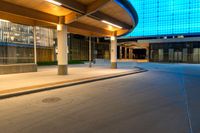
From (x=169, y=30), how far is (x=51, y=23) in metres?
43.5

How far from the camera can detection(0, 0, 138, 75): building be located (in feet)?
40.0

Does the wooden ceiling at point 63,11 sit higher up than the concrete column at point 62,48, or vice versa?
the wooden ceiling at point 63,11

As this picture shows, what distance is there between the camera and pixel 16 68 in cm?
1630

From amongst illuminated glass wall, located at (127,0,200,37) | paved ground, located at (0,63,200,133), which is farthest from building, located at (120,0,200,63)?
paved ground, located at (0,63,200,133)

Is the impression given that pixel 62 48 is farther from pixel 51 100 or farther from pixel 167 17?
pixel 167 17

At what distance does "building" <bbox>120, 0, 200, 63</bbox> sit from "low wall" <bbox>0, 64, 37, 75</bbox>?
35381mm

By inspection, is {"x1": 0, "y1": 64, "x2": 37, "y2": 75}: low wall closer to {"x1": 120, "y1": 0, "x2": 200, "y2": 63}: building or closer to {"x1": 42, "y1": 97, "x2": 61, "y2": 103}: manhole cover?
{"x1": 42, "y1": 97, "x2": 61, "y2": 103}: manhole cover

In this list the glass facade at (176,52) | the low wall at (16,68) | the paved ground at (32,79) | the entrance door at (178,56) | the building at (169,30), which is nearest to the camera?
the paved ground at (32,79)

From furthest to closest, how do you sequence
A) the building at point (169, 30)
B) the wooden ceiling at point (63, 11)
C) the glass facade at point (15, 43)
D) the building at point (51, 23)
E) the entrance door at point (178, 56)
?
the entrance door at point (178, 56) → the building at point (169, 30) → the glass facade at point (15, 43) → the building at point (51, 23) → the wooden ceiling at point (63, 11)

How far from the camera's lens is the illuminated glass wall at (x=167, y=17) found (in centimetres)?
4714

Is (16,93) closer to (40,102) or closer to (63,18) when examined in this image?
(40,102)

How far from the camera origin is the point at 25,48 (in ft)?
81.4

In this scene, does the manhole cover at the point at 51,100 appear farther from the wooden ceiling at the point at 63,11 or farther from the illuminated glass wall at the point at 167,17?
the illuminated glass wall at the point at 167,17

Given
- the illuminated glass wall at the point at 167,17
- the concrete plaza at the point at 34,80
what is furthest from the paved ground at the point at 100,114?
the illuminated glass wall at the point at 167,17
